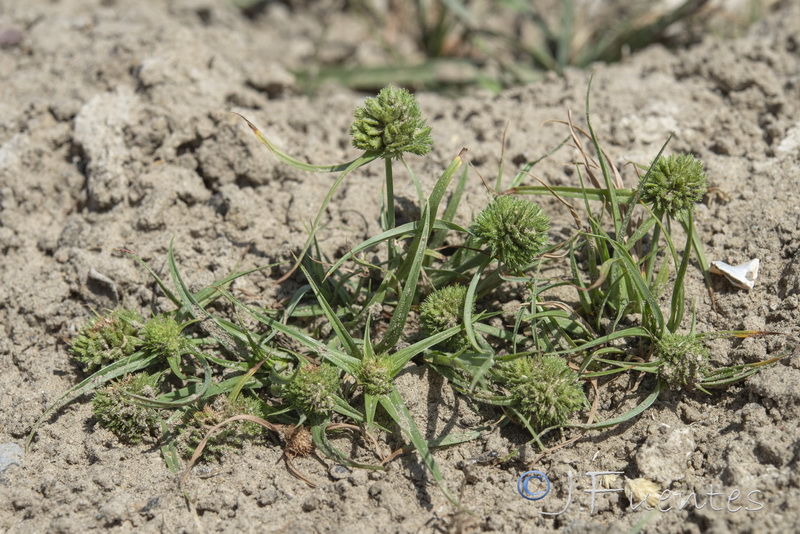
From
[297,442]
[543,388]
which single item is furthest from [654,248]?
[297,442]

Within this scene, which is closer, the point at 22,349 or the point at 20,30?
the point at 22,349

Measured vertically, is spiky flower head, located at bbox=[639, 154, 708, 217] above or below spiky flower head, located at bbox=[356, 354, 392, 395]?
above

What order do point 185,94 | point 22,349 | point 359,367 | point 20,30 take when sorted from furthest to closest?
point 20,30 < point 185,94 < point 22,349 < point 359,367

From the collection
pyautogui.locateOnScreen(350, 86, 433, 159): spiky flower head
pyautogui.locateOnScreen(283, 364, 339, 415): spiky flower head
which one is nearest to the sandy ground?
pyautogui.locateOnScreen(283, 364, 339, 415): spiky flower head

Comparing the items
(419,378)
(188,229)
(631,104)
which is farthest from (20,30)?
(631,104)

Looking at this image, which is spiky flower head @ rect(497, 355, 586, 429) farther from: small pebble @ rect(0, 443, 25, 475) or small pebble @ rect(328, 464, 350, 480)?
small pebble @ rect(0, 443, 25, 475)

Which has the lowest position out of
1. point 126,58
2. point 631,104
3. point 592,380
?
point 592,380

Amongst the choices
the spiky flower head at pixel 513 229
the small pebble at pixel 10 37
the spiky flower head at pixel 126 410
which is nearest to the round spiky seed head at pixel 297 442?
the spiky flower head at pixel 126 410

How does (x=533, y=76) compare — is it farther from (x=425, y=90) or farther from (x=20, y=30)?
(x=20, y=30)
